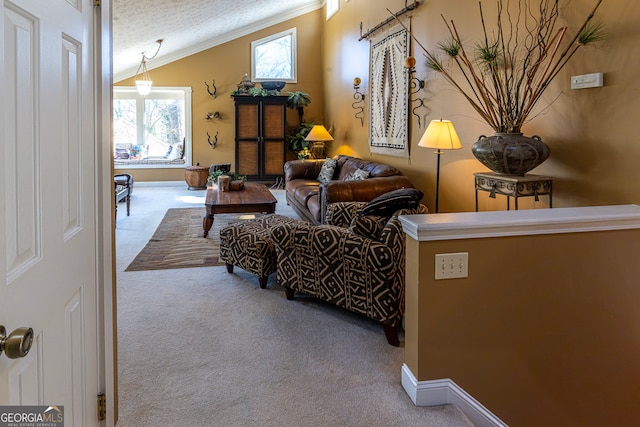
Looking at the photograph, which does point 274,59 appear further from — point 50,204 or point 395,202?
point 50,204

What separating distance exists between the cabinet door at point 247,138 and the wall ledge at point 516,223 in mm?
7295

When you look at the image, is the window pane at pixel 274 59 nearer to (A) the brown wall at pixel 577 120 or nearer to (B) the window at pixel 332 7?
(B) the window at pixel 332 7

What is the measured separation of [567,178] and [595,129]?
0.35 m

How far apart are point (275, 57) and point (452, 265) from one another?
8502 mm

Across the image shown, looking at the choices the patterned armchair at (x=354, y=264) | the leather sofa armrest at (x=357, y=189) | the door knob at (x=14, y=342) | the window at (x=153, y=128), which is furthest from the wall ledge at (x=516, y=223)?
the window at (x=153, y=128)

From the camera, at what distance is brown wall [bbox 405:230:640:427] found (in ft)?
6.62

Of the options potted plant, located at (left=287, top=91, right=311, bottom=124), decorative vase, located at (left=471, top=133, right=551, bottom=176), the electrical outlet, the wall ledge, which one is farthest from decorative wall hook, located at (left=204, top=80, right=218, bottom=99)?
the electrical outlet

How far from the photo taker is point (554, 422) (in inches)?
86.8

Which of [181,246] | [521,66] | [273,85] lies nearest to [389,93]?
[521,66]

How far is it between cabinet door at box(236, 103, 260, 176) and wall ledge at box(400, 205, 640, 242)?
287 inches

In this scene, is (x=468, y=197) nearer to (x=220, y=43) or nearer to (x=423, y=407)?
(x=423, y=407)

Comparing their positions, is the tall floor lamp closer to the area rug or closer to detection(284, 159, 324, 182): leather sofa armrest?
the area rug

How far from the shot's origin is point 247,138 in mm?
9016

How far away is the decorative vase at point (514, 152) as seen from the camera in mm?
2746
